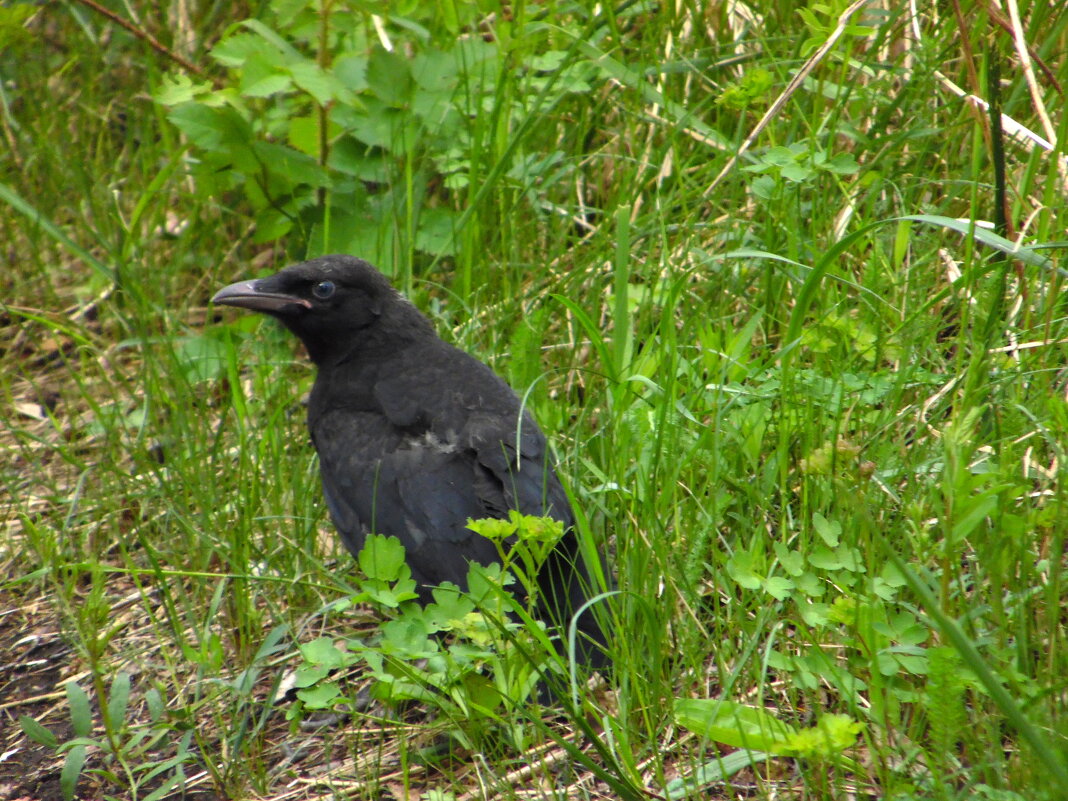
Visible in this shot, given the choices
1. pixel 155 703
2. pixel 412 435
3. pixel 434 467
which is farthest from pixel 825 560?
pixel 155 703

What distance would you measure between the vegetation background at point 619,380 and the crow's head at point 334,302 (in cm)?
29

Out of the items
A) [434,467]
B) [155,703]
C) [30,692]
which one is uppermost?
[434,467]

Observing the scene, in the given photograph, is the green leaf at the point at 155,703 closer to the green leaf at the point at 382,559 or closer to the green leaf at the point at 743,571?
the green leaf at the point at 382,559

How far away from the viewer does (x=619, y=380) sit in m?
3.18

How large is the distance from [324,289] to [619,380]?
1.18 m

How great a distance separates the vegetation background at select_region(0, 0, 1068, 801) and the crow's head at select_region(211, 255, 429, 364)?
29cm

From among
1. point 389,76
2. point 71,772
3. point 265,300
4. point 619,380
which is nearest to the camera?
point 71,772

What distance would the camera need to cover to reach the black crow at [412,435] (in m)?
3.10

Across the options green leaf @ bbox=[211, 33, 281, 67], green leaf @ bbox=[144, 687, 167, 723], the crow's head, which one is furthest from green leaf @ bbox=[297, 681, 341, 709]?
green leaf @ bbox=[211, 33, 281, 67]

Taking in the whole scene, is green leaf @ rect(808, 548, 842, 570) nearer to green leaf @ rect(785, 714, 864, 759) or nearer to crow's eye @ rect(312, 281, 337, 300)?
green leaf @ rect(785, 714, 864, 759)

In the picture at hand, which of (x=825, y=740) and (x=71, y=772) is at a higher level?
(x=825, y=740)

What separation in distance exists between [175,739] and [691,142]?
281 centimetres

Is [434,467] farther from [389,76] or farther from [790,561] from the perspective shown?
[389,76]

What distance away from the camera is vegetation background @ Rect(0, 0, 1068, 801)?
8.00 ft
